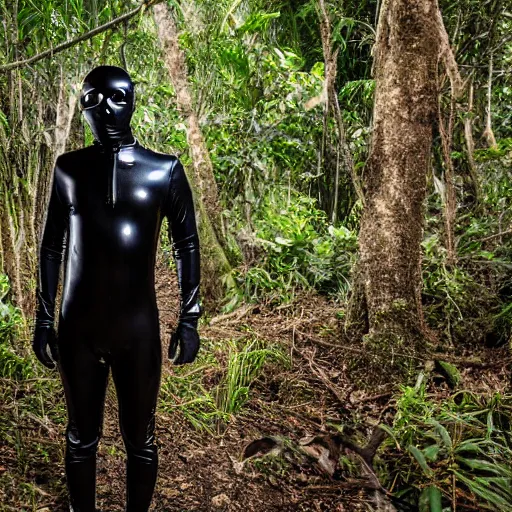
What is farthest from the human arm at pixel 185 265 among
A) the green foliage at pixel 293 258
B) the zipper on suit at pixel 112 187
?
the green foliage at pixel 293 258

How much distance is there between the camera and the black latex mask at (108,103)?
1.52 m

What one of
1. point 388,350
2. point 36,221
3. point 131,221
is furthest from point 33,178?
point 388,350

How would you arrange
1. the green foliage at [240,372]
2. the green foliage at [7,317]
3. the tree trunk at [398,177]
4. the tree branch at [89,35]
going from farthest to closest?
1. the tree trunk at [398,177]
2. the green foliage at [240,372]
3. the green foliage at [7,317]
4. the tree branch at [89,35]

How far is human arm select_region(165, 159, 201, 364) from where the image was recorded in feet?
5.56

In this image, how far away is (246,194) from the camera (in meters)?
4.43

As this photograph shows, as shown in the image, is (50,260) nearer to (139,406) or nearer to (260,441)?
(139,406)

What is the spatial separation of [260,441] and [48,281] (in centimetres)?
117

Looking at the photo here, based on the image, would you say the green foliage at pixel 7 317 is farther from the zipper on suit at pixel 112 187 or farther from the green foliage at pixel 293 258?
the green foliage at pixel 293 258

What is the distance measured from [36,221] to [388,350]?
1.96m

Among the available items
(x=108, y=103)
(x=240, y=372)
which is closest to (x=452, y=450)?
(x=240, y=372)

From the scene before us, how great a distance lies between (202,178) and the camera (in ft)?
13.4

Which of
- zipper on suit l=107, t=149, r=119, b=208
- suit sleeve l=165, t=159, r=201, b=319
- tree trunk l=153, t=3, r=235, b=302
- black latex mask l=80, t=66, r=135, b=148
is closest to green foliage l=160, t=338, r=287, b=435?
tree trunk l=153, t=3, r=235, b=302

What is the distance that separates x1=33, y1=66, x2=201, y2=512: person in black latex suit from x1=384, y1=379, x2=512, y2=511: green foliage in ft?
3.52

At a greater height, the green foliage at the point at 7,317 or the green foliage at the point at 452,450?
the green foliage at the point at 7,317
